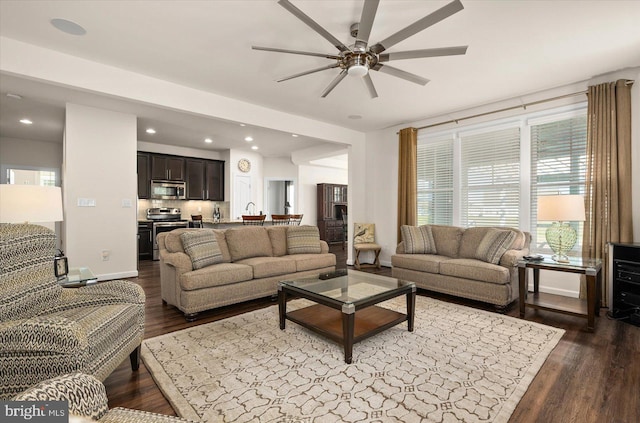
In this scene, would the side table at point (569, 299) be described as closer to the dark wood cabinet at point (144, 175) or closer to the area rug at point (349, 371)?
the area rug at point (349, 371)

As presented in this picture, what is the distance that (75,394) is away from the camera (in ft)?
2.88

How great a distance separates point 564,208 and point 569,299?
3.44ft

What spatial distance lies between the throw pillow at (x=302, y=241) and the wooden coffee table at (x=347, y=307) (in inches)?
52.0

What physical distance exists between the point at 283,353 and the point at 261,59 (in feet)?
9.43

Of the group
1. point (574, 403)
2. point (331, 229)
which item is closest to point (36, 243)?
point (574, 403)

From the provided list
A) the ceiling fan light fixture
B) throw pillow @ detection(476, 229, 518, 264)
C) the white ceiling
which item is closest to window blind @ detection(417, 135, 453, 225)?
the white ceiling

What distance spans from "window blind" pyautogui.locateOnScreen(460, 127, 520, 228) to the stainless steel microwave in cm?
619

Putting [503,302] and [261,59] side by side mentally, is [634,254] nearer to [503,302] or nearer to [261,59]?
[503,302]

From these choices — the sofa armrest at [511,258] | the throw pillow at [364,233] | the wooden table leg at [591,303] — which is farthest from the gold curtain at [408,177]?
the wooden table leg at [591,303]

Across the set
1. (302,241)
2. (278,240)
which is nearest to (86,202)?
(278,240)

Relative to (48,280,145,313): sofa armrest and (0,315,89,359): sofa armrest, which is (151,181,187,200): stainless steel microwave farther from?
(0,315,89,359): sofa armrest

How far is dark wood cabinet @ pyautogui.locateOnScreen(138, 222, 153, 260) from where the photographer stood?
6.66 metres

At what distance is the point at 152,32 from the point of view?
9.16 feet

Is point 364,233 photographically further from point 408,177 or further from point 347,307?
point 347,307
